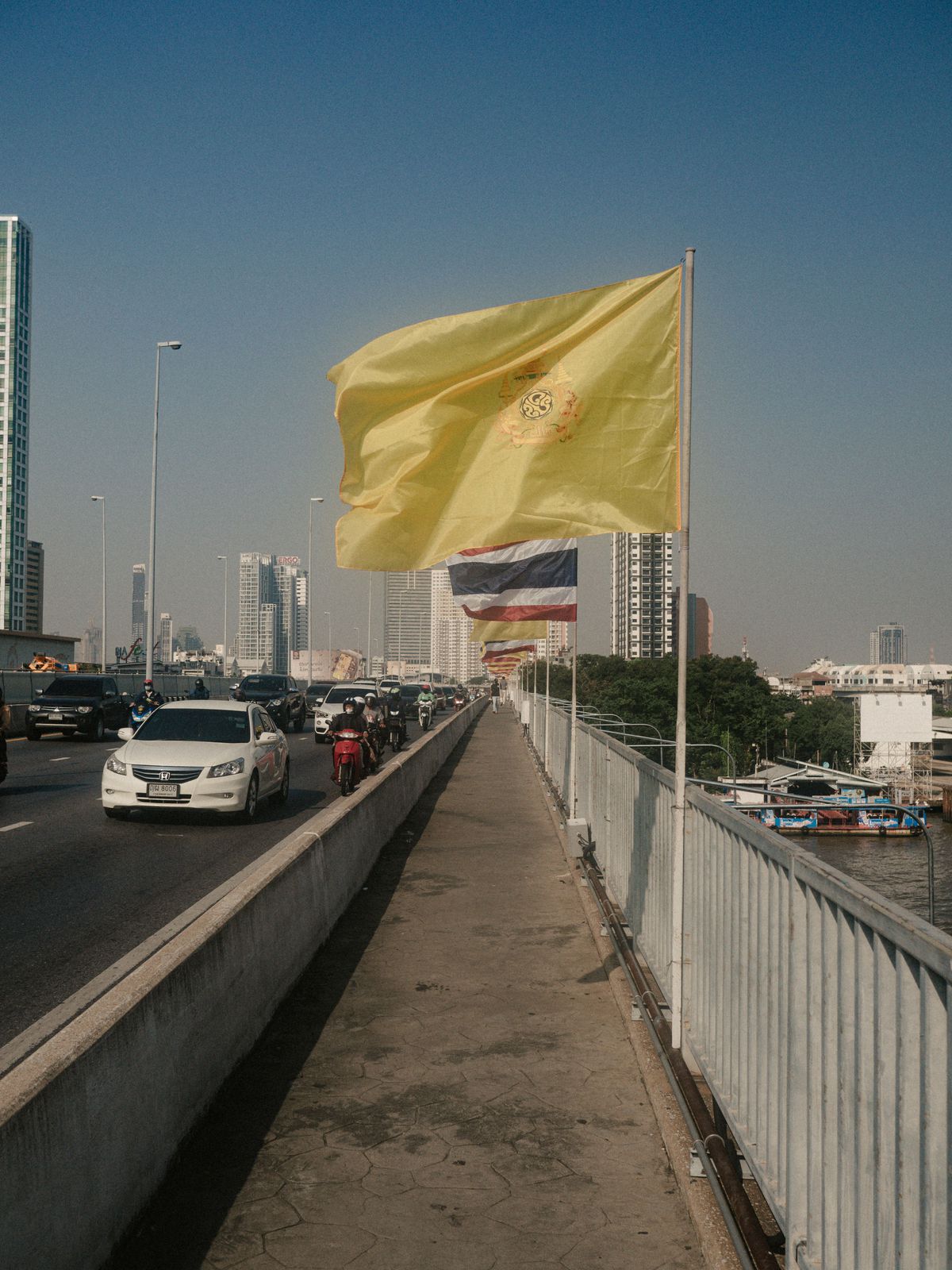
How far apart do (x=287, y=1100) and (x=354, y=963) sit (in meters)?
2.71

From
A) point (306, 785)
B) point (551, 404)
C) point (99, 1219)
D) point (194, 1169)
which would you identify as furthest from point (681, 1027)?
point (306, 785)

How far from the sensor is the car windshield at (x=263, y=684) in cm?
3906

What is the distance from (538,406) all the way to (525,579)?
10434 mm

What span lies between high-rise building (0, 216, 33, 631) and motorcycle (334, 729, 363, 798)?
182817 mm

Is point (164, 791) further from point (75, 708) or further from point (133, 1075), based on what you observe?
point (75, 708)

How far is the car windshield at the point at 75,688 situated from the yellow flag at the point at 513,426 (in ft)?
84.2

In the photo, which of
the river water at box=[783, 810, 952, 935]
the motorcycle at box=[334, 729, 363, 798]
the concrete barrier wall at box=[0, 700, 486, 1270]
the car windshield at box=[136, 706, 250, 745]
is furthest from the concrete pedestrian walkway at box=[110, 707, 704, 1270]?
the river water at box=[783, 810, 952, 935]

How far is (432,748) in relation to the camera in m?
23.5

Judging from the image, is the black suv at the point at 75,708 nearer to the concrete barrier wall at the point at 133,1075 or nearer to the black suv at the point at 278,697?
the black suv at the point at 278,697

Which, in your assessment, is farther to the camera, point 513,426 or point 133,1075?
point 513,426

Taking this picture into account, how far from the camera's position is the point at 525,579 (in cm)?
1666

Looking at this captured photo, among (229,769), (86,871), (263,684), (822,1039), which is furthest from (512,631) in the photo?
(263,684)

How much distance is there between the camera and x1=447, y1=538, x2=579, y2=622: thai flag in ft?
53.5

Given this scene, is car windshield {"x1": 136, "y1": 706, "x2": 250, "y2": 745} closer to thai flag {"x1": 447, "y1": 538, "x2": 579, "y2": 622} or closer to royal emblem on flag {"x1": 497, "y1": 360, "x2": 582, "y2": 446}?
thai flag {"x1": 447, "y1": 538, "x2": 579, "y2": 622}
